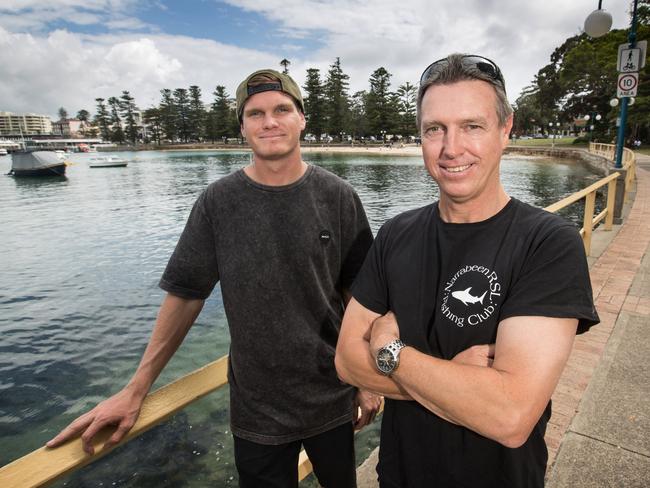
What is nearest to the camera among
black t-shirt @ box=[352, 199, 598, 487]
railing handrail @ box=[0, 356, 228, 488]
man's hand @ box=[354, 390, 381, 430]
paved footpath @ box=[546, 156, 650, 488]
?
railing handrail @ box=[0, 356, 228, 488]

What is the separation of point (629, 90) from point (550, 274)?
390 inches

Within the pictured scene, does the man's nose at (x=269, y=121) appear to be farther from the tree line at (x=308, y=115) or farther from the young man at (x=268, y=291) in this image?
the tree line at (x=308, y=115)

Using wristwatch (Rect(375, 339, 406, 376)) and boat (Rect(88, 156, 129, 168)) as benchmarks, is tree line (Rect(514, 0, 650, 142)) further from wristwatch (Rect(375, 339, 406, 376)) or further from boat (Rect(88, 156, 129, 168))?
boat (Rect(88, 156, 129, 168))

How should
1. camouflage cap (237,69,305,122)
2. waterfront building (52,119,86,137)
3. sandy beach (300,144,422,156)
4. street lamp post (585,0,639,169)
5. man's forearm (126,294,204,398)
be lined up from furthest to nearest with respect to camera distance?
waterfront building (52,119,86,137)
sandy beach (300,144,422,156)
street lamp post (585,0,639,169)
camouflage cap (237,69,305,122)
man's forearm (126,294,204,398)

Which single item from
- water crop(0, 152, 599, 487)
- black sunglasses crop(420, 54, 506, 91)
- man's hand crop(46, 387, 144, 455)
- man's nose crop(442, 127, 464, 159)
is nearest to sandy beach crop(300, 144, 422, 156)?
water crop(0, 152, 599, 487)

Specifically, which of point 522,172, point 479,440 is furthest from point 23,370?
point 522,172

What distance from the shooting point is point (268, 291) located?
1.83 metres

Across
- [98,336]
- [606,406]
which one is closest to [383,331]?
[606,406]

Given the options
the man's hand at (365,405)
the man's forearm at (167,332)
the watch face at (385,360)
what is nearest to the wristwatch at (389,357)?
the watch face at (385,360)

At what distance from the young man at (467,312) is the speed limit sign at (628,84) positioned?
948 centimetres

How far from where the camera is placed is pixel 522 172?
121 feet

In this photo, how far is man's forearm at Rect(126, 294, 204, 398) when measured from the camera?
1666 mm

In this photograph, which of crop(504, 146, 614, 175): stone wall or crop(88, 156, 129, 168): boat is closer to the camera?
crop(504, 146, 614, 175): stone wall

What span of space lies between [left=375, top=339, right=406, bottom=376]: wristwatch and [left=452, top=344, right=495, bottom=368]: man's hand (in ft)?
0.59
